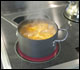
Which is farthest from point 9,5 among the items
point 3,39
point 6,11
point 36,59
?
point 36,59

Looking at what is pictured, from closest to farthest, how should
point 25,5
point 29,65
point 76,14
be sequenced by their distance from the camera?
point 29,65, point 76,14, point 25,5

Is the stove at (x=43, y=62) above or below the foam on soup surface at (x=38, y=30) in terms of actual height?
below

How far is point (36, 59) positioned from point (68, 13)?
0.36 metres

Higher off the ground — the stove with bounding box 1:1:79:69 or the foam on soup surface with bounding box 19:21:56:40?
the foam on soup surface with bounding box 19:21:56:40

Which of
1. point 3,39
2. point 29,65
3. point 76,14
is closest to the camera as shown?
point 29,65

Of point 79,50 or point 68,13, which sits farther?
point 68,13

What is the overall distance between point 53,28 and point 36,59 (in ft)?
0.47

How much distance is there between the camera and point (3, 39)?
740mm

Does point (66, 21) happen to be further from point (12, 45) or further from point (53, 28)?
point (12, 45)

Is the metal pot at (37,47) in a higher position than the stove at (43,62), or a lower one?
higher

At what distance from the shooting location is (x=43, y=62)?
0.64m

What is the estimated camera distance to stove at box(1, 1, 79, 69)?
632 mm

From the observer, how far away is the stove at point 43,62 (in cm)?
63

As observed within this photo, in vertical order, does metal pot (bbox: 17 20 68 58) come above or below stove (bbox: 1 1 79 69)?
above
